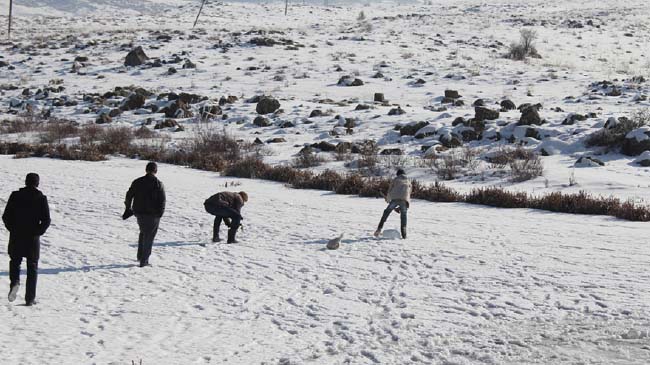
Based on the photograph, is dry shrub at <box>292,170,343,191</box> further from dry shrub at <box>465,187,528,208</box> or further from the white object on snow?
the white object on snow

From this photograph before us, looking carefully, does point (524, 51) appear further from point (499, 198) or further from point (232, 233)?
point (232, 233)

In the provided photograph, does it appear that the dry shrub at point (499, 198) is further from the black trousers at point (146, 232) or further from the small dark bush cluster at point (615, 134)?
the black trousers at point (146, 232)

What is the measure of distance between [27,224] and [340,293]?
395 cm

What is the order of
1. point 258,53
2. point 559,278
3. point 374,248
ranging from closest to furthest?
1. point 559,278
2. point 374,248
3. point 258,53

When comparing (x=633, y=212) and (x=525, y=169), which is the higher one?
(x=525, y=169)

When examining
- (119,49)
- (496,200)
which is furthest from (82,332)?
(119,49)

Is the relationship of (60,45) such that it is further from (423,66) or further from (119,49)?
(423,66)

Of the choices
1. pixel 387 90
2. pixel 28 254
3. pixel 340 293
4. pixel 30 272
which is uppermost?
pixel 387 90

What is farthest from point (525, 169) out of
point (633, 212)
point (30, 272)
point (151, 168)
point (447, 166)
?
point (30, 272)

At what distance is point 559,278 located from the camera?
28.2 feet

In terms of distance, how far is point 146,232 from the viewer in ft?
29.6

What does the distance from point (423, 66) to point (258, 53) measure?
39.3 feet

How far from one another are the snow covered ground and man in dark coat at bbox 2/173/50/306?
459 mm

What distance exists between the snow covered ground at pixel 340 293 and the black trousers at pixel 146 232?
0.26 m
